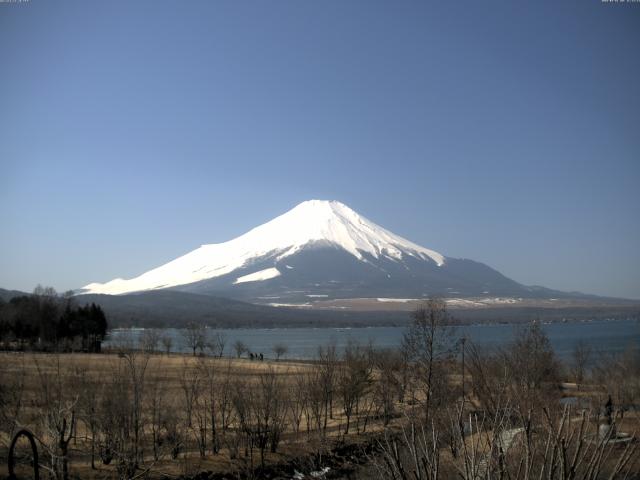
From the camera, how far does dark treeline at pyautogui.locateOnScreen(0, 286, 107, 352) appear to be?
73875mm

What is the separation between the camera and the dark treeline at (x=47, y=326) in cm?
7388

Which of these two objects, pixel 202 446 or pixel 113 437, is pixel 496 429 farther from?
pixel 202 446

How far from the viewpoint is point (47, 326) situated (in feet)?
256

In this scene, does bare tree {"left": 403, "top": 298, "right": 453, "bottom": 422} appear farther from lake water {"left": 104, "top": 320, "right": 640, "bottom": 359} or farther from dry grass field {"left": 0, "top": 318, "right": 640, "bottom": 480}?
lake water {"left": 104, "top": 320, "right": 640, "bottom": 359}

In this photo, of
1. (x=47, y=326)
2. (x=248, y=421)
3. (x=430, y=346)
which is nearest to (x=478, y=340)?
(x=430, y=346)

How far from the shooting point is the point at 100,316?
89688 millimetres

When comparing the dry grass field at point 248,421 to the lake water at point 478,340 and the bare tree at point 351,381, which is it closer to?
the bare tree at point 351,381

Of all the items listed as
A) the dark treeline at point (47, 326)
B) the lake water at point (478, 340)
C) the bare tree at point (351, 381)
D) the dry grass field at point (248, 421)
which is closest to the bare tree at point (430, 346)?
the dry grass field at point (248, 421)

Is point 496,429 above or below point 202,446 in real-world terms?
above

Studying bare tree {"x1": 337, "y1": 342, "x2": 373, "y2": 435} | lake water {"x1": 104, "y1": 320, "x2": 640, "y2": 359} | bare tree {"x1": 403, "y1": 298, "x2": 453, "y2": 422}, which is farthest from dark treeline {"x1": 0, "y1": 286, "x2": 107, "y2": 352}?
bare tree {"x1": 403, "y1": 298, "x2": 453, "y2": 422}

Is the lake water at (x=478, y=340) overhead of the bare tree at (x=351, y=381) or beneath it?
beneath

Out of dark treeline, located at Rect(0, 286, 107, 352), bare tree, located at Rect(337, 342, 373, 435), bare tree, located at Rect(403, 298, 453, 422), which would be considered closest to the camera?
bare tree, located at Rect(403, 298, 453, 422)

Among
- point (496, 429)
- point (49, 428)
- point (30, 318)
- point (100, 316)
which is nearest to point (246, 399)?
point (49, 428)

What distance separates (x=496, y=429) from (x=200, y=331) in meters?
87.8
